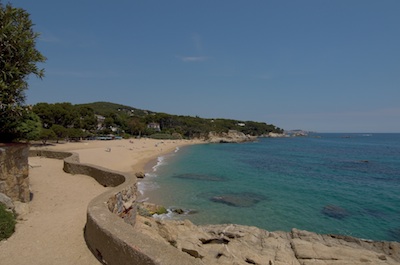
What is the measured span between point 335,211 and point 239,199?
755 centimetres

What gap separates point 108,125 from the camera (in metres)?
89.8

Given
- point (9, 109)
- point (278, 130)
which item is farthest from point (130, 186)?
point (278, 130)

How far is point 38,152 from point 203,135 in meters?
90.9

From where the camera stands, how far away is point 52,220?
8.38 meters

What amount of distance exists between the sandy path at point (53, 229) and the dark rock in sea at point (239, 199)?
11.5m

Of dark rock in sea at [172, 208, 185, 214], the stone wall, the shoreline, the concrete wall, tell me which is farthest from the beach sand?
the shoreline

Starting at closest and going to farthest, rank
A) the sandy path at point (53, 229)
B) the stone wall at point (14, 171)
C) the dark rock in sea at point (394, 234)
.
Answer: the sandy path at point (53, 229), the stone wall at point (14, 171), the dark rock in sea at point (394, 234)

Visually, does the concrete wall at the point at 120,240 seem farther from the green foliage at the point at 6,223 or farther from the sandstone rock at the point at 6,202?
the sandstone rock at the point at 6,202

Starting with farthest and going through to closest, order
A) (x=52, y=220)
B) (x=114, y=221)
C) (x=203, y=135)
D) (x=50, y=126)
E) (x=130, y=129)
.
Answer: (x=203, y=135), (x=130, y=129), (x=50, y=126), (x=52, y=220), (x=114, y=221)

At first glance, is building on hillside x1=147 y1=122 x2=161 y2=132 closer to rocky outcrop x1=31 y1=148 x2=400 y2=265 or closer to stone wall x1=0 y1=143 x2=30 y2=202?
rocky outcrop x1=31 y1=148 x2=400 y2=265

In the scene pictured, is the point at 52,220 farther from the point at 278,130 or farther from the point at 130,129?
the point at 278,130

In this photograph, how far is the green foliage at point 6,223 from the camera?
681 cm

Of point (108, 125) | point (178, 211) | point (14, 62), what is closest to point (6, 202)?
point (14, 62)

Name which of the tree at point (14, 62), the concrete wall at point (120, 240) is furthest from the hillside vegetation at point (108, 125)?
the concrete wall at point (120, 240)
